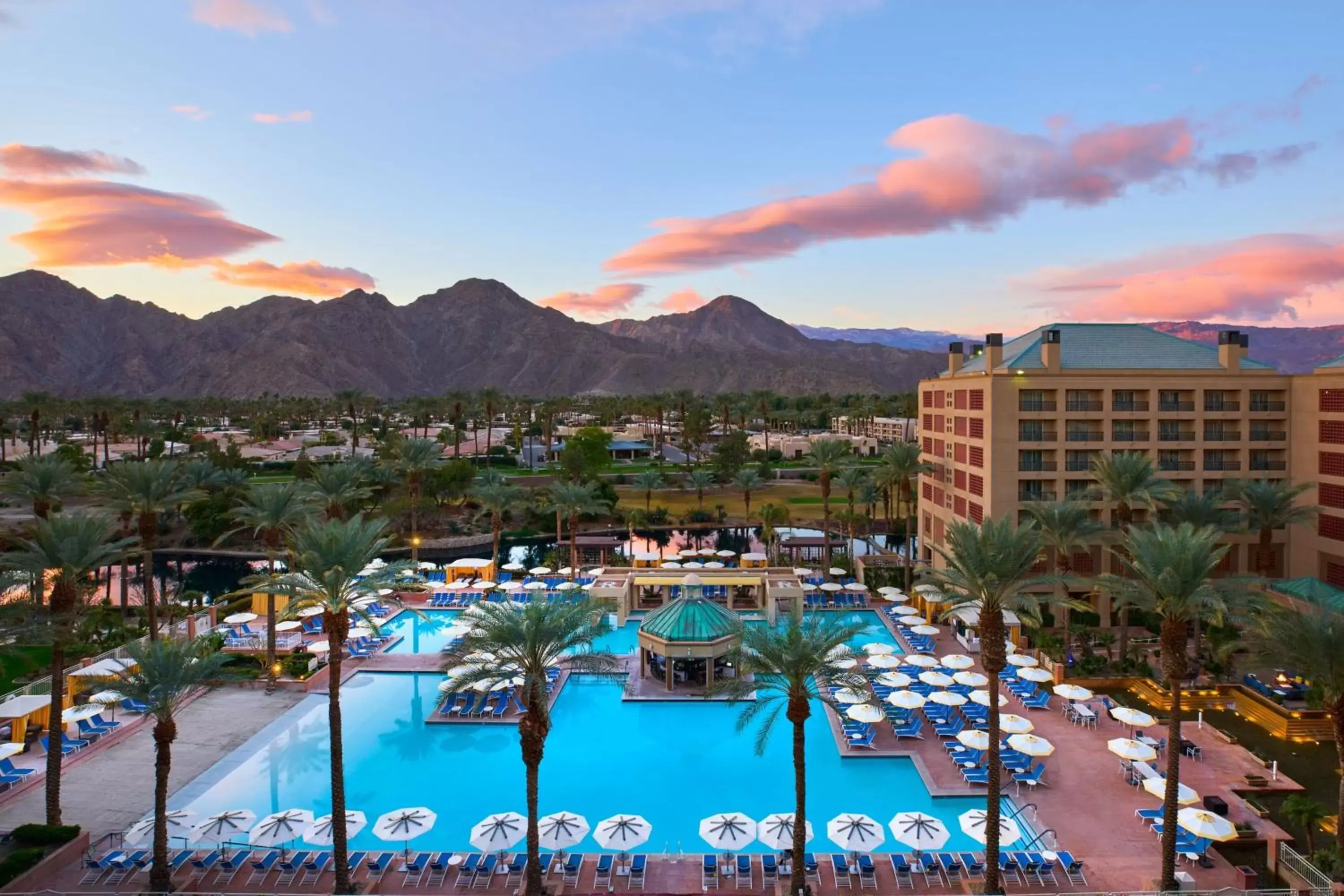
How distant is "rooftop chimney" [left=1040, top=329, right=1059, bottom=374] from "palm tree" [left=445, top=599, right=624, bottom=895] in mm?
30960

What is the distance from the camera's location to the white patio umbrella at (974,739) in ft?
77.7

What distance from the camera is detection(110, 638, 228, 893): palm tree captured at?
18656 mm

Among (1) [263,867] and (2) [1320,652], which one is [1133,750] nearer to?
(2) [1320,652]

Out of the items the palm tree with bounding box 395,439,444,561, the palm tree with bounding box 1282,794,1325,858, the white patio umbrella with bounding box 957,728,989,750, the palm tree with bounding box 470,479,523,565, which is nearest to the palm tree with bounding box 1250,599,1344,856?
the palm tree with bounding box 1282,794,1325,858

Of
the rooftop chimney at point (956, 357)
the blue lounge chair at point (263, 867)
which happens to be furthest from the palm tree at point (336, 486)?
the rooftop chimney at point (956, 357)

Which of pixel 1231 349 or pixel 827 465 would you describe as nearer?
pixel 1231 349

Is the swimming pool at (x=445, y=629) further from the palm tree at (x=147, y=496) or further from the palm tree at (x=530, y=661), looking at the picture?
the palm tree at (x=530, y=661)

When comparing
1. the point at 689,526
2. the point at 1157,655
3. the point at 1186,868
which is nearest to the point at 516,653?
the point at 1186,868

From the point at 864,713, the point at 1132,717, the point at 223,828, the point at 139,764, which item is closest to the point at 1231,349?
the point at 1132,717

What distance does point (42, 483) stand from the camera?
3478cm

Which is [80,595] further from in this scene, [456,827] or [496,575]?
[456,827]

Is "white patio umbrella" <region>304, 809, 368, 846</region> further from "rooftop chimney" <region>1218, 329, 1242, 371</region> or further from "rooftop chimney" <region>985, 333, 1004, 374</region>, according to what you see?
"rooftop chimney" <region>1218, 329, 1242, 371</region>

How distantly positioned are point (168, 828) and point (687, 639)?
1725cm

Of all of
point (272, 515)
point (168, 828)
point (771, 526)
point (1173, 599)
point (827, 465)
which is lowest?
point (168, 828)
